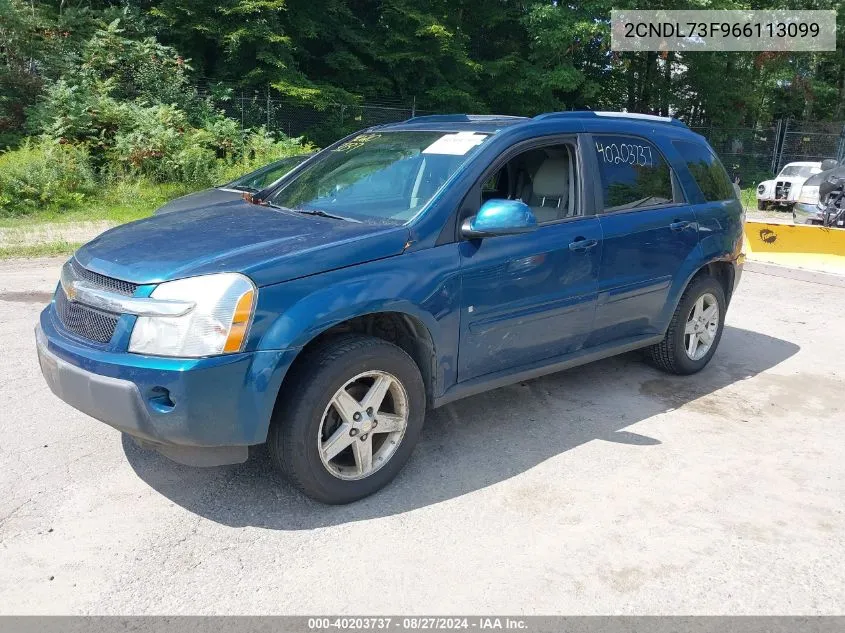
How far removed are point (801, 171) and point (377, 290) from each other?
1920cm

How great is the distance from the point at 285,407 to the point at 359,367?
1.24 feet

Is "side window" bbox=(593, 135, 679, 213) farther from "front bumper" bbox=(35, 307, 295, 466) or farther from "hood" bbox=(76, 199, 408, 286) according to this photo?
"front bumper" bbox=(35, 307, 295, 466)

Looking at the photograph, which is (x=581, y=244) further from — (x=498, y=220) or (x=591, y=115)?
(x=591, y=115)

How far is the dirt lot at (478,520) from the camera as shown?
2.79 m

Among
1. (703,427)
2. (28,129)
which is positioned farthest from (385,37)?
(703,427)

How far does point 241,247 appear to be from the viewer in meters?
3.26

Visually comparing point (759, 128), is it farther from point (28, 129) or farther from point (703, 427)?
point (703, 427)

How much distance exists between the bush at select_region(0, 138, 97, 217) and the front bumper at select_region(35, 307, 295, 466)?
34.0 ft

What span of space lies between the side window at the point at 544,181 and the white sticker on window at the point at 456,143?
29 cm

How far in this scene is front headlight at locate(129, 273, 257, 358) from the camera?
9.60 feet

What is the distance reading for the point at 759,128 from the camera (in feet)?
87.1

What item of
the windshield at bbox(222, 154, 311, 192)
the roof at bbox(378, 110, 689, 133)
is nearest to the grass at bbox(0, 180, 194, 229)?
the windshield at bbox(222, 154, 311, 192)

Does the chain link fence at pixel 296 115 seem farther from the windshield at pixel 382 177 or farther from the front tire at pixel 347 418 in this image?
the front tire at pixel 347 418

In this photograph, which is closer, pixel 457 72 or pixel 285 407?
pixel 285 407
